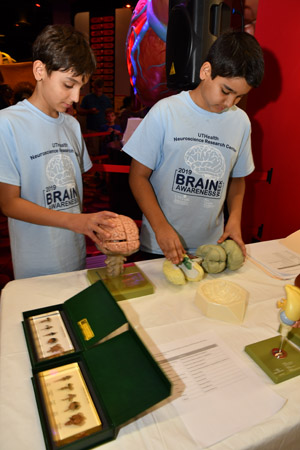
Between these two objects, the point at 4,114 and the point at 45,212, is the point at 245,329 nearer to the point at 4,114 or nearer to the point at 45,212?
the point at 45,212

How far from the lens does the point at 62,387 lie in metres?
0.71

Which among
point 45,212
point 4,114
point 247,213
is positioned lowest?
point 247,213

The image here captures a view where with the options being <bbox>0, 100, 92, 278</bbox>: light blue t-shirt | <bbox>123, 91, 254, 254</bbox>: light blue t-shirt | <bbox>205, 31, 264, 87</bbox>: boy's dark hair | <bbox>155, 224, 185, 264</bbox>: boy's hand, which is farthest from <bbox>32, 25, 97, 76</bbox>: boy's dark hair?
<bbox>155, 224, 185, 264</bbox>: boy's hand

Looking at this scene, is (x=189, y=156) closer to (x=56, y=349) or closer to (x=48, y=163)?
(x=48, y=163)

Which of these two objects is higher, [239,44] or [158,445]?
[239,44]

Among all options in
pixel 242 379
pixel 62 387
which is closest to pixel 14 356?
pixel 62 387

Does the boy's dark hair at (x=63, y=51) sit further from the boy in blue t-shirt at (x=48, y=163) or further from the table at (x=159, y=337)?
the table at (x=159, y=337)

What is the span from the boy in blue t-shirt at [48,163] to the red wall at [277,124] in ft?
5.33

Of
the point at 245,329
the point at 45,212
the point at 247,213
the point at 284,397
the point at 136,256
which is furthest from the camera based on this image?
the point at 136,256

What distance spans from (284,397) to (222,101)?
102 centimetres

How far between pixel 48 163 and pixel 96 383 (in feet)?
2.70

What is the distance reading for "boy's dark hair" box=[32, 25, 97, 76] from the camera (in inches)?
44.8

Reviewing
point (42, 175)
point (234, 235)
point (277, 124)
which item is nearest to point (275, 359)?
point (234, 235)

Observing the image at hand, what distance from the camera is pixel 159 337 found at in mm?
933
